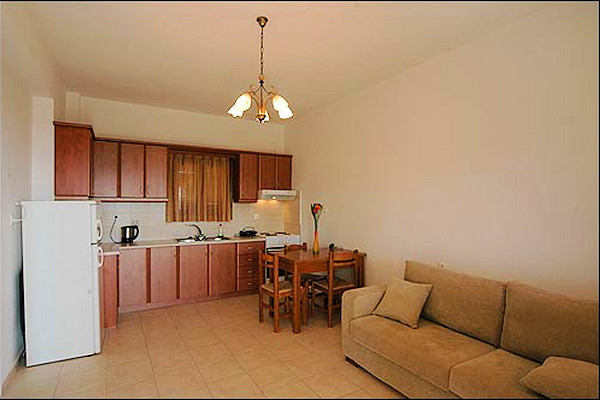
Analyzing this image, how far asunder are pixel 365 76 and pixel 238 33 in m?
1.48

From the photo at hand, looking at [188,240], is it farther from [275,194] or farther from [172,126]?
[172,126]

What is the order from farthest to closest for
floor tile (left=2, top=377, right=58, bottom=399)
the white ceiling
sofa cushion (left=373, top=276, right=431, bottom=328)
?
1. sofa cushion (left=373, top=276, right=431, bottom=328)
2. the white ceiling
3. floor tile (left=2, top=377, right=58, bottom=399)

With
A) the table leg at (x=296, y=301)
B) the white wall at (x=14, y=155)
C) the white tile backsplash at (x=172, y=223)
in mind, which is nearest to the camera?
the white wall at (x=14, y=155)

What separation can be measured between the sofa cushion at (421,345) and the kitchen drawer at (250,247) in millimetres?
2427

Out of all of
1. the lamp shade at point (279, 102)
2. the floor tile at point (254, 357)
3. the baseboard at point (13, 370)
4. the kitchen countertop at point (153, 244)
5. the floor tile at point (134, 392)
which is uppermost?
the lamp shade at point (279, 102)

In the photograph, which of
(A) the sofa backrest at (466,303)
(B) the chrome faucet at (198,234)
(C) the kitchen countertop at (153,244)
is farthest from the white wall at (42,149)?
(A) the sofa backrest at (466,303)

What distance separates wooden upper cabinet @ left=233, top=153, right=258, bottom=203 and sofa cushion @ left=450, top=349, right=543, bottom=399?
12.4 ft

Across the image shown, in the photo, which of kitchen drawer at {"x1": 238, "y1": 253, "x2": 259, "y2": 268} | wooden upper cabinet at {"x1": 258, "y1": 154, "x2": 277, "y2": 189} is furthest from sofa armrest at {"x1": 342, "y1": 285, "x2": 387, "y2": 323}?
wooden upper cabinet at {"x1": 258, "y1": 154, "x2": 277, "y2": 189}

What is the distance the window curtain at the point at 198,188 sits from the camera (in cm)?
485

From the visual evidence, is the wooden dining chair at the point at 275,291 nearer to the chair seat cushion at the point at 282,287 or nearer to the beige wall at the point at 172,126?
the chair seat cushion at the point at 282,287

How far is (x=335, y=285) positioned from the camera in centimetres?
382

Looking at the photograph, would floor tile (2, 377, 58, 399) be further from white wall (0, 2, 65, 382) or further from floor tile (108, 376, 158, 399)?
white wall (0, 2, 65, 382)

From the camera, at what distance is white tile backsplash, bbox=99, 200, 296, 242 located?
4.48 m

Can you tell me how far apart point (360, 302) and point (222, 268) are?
8.01ft
